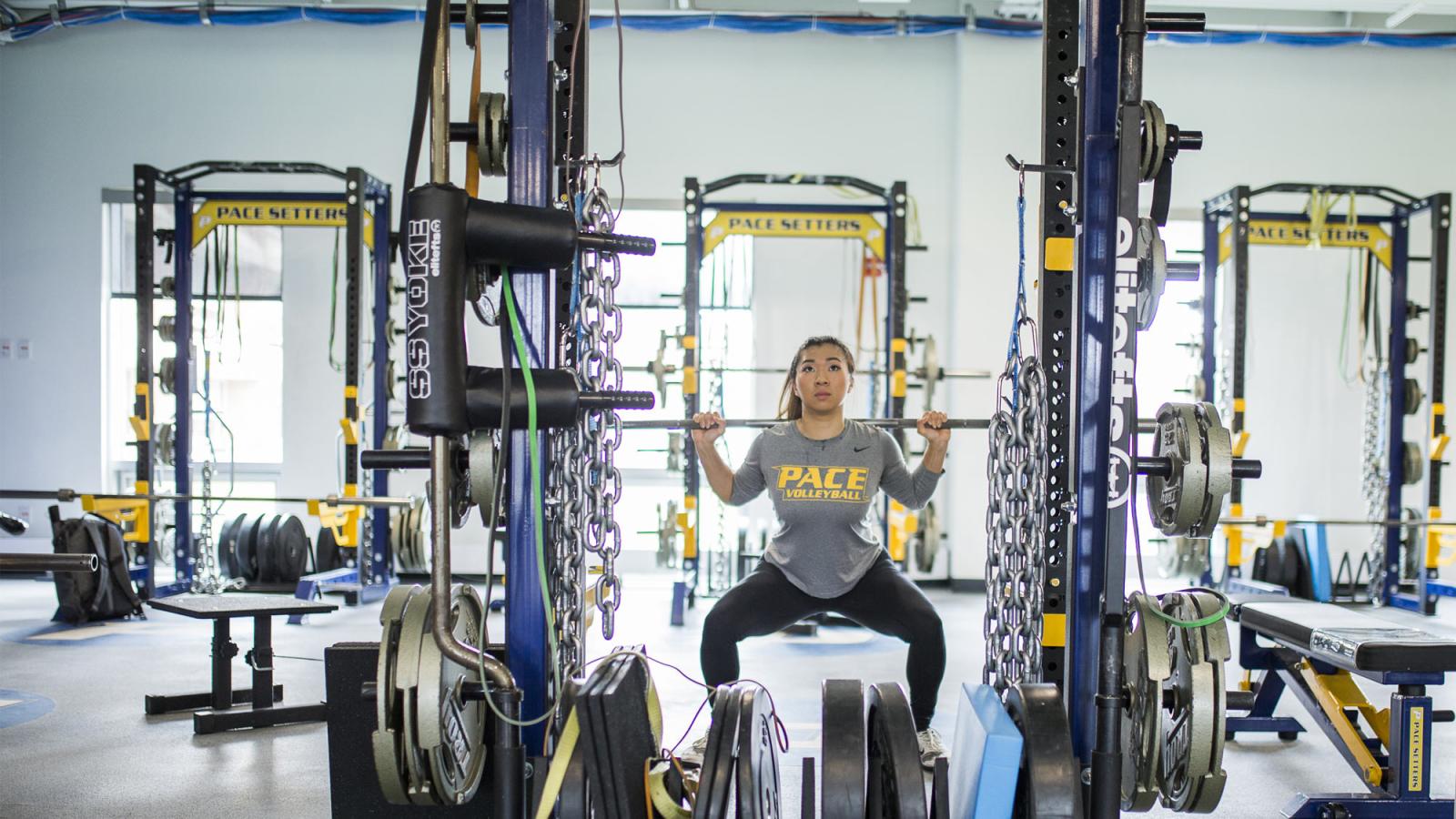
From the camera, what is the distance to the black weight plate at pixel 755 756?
1717 mm

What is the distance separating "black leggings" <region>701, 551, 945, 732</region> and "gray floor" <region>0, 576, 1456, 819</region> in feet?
1.46

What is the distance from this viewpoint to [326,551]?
22.4 feet

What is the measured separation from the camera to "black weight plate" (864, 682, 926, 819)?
1.75 meters

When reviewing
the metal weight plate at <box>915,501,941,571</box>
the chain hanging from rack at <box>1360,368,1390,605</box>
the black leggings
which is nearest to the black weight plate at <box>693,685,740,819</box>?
the black leggings

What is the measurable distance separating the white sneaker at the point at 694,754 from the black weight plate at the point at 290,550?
170 inches

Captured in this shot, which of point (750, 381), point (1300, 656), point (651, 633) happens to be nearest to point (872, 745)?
point (1300, 656)

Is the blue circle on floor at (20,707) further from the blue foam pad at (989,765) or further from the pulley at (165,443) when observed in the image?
the blue foam pad at (989,765)

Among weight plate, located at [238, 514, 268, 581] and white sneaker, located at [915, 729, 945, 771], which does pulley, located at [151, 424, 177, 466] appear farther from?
white sneaker, located at [915, 729, 945, 771]

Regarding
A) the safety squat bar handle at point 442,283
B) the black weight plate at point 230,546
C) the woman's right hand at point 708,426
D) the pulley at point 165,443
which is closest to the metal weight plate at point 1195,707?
the woman's right hand at point 708,426

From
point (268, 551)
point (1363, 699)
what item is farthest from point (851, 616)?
point (268, 551)

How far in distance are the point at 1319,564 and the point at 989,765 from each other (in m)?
5.67

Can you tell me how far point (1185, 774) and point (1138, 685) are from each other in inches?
7.2

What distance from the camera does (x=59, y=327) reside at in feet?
23.7

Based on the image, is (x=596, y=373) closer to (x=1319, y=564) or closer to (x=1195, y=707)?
(x=1195, y=707)
